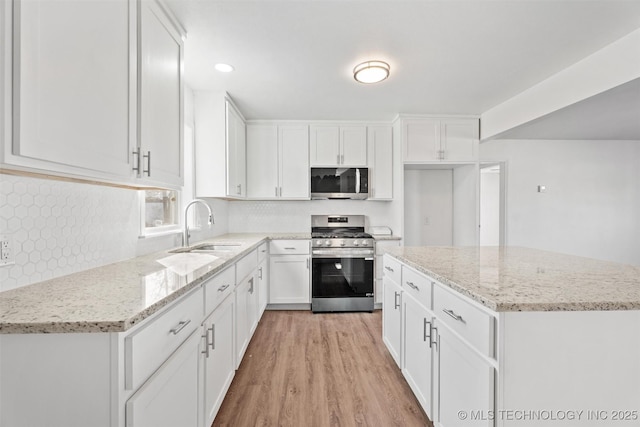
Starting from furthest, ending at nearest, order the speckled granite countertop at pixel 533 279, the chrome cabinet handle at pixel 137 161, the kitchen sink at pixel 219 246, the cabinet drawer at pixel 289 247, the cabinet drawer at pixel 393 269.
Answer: the cabinet drawer at pixel 289 247
the kitchen sink at pixel 219 246
the cabinet drawer at pixel 393 269
the chrome cabinet handle at pixel 137 161
the speckled granite countertop at pixel 533 279

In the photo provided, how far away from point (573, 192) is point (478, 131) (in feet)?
6.32

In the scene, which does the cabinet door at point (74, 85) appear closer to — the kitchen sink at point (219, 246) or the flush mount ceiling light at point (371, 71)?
the kitchen sink at point (219, 246)

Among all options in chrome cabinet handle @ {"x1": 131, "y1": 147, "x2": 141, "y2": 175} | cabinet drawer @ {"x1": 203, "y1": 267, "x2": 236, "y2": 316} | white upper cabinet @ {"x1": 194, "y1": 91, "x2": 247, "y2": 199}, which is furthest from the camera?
white upper cabinet @ {"x1": 194, "y1": 91, "x2": 247, "y2": 199}

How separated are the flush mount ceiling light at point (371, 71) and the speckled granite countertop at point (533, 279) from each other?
145 cm

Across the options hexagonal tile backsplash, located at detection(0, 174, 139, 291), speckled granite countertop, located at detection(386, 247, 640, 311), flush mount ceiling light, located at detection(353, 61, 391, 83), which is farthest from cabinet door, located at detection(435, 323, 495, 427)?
flush mount ceiling light, located at detection(353, 61, 391, 83)

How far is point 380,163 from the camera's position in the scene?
12.4 ft

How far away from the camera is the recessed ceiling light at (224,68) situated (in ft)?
7.54

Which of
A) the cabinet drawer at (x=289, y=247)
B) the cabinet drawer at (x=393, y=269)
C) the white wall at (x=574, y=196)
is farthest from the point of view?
the white wall at (x=574, y=196)

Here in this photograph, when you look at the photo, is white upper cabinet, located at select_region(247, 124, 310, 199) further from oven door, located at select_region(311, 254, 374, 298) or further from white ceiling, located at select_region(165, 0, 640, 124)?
oven door, located at select_region(311, 254, 374, 298)

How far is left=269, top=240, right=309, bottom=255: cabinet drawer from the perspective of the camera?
3.45 meters

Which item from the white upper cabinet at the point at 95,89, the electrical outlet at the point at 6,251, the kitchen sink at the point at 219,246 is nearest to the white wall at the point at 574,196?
the kitchen sink at the point at 219,246

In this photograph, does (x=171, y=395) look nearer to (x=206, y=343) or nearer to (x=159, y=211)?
(x=206, y=343)

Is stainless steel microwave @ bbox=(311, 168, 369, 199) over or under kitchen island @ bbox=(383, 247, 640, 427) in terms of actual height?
over

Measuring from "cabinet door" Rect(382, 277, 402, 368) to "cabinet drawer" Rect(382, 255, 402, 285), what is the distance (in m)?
0.04
